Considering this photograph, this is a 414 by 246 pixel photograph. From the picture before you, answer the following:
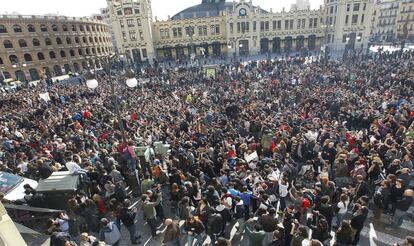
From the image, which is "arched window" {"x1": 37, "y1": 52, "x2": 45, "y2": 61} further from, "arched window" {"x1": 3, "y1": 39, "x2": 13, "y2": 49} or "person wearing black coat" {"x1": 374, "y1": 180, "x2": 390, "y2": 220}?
"person wearing black coat" {"x1": 374, "y1": 180, "x2": 390, "y2": 220}

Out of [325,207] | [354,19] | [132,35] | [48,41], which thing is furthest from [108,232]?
[354,19]

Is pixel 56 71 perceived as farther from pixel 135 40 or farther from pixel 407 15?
pixel 407 15

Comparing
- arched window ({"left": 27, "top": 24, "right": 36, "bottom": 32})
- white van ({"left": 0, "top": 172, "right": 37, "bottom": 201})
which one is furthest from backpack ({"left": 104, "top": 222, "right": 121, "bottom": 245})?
arched window ({"left": 27, "top": 24, "right": 36, "bottom": 32})

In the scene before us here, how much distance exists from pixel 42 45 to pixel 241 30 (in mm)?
39729

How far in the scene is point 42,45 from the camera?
50.4 metres

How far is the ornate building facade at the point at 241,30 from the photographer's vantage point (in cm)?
5044

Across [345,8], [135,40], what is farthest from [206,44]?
[345,8]

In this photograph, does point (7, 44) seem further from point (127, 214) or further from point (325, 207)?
point (325, 207)

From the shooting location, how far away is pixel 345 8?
5053cm

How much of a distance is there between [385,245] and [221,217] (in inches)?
176

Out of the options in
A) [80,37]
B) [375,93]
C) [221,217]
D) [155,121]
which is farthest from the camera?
[80,37]

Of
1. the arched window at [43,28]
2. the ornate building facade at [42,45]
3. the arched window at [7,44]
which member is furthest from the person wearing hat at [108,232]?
the arched window at [43,28]

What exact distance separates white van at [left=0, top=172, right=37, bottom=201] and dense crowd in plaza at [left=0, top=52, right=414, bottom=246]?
1.20 ft

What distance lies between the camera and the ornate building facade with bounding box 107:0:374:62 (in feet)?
165
